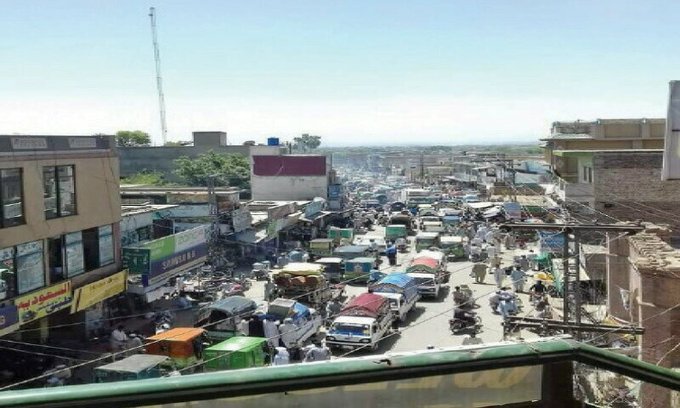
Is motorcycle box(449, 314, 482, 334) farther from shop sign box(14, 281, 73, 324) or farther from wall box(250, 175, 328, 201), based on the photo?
wall box(250, 175, 328, 201)

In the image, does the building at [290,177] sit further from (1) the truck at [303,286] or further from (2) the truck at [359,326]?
(2) the truck at [359,326]

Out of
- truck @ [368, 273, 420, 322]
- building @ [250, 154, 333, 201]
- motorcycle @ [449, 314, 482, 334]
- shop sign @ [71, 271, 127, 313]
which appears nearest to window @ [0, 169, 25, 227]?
shop sign @ [71, 271, 127, 313]

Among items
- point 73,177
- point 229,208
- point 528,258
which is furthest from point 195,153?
point 73,177

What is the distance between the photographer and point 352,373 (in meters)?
2.40

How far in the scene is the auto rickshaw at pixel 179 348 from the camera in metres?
16.8

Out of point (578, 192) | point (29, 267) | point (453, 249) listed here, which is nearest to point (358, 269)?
point (453, 249)

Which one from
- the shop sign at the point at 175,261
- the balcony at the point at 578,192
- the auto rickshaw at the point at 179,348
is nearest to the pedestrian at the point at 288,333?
the auto rickshaw at the point at 179,348

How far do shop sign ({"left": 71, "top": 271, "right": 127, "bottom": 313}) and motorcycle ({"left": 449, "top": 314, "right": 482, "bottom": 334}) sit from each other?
11526 millimetres

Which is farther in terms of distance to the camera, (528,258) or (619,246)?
(528,258)

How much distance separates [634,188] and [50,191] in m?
22.8

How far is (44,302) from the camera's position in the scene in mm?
18406

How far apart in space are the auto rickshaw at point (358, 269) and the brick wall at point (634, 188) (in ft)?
34.4

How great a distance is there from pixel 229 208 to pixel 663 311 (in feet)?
87.0

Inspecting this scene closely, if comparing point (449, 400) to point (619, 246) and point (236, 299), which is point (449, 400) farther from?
point (236, 299)
